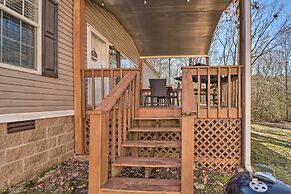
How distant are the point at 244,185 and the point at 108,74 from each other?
376cm

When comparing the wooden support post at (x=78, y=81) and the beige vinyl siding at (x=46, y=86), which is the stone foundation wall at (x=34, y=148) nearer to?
the wooden support post at (x=78, y=81)

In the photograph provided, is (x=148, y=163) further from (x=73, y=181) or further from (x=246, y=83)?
(x=246, y=83)

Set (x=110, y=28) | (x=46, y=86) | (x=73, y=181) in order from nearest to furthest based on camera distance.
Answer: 1. (x=73, y=181)
2. (x=46, y=86)
3. (x=110, y=28)

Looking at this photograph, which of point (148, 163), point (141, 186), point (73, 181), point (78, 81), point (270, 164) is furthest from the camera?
point (270, 164)

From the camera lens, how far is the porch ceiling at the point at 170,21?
6.16 meters

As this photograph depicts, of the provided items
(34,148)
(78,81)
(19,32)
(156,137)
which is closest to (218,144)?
(156,137)

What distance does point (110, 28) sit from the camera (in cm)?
776

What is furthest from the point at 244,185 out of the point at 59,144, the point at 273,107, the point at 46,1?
the point at 273,107

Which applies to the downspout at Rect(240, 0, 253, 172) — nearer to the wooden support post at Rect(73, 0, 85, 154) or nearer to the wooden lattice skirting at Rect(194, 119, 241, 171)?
the wooden lattice skirting at Rect(194, 119, 241, 171)

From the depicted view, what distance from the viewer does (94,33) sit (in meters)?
6.54

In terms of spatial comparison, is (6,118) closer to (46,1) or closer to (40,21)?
(40,21)

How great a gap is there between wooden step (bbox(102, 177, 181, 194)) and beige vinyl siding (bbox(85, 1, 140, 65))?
13.8ft

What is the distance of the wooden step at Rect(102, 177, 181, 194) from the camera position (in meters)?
2.78

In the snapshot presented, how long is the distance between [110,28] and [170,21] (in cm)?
179
